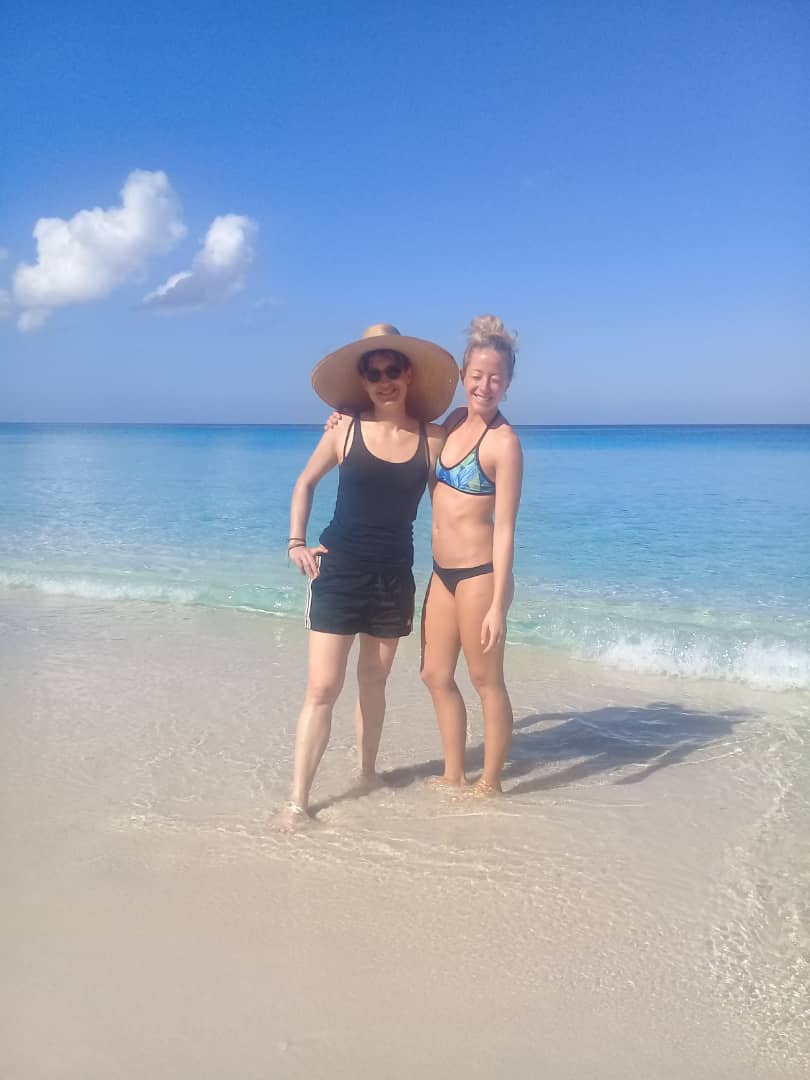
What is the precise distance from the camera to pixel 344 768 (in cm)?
447

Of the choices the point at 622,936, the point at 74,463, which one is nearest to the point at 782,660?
the point at 622,936

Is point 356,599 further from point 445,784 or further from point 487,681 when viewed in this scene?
point 445,784

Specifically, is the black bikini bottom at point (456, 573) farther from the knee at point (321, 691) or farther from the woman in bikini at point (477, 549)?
the knee at point (321, 691)

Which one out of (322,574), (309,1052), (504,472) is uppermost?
(504,472)

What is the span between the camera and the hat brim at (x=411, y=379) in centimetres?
367

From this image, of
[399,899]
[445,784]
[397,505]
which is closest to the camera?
[399,899]

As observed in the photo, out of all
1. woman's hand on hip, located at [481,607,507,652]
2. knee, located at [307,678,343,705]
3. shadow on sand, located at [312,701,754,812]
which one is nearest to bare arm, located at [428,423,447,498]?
woman's hand on hip, located at [481,607,507,652]

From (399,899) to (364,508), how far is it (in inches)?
62.4

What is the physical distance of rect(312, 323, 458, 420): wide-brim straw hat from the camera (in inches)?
144

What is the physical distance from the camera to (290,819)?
3.71m

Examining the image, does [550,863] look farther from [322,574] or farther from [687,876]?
[322,574]

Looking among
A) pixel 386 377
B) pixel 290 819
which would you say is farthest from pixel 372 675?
pixel 386 377

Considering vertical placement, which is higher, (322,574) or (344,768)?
(322,574)

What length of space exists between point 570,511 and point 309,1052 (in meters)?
15.4
